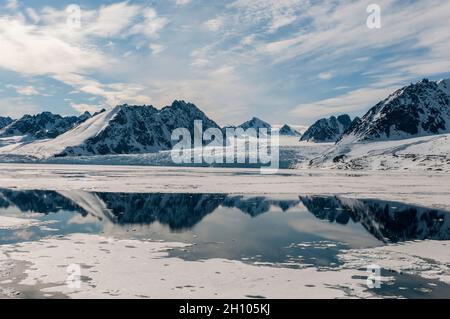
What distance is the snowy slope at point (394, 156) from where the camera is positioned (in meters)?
122

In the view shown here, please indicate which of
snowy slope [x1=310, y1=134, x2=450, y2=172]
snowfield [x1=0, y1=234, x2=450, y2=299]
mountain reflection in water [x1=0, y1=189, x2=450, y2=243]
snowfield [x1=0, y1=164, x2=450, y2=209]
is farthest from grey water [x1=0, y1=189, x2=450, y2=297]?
snowy slope [x1=310, y1=134, x2=450, y2=172]

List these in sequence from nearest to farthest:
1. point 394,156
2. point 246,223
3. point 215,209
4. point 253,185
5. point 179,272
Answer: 1. point 179,272
2. point 246,223
3. point 215,209
4. point 253,185
5. point 394,156

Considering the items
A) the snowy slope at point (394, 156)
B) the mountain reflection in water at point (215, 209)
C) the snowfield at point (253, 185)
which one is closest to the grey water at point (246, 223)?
the mountain reflection in water at point (215, 209)

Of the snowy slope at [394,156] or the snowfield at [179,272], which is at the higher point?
the snowy slope at [394,156]

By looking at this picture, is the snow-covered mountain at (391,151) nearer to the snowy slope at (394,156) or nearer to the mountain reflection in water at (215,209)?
the snowy slope at (394,156)

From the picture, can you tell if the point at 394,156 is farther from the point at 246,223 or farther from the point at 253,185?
the point at 246,223

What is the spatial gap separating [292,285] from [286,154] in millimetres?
160711

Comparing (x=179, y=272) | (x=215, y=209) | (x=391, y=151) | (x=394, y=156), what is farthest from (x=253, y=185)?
(x=391, y=151)

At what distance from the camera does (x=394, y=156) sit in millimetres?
136250

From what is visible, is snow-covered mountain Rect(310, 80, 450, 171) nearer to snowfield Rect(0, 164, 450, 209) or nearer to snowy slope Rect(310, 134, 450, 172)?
snowy slope Rect(310, 134, 450, 172)
